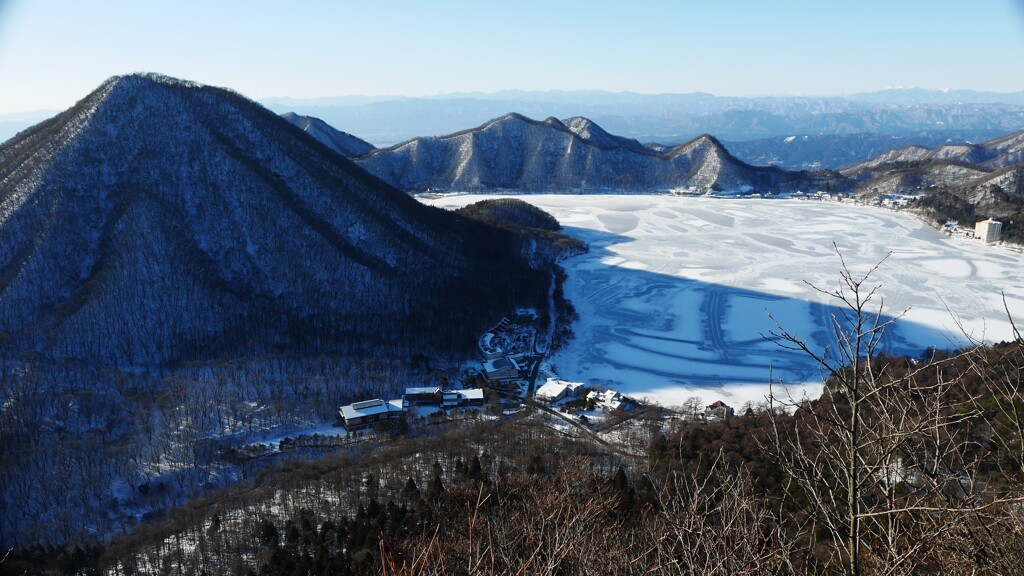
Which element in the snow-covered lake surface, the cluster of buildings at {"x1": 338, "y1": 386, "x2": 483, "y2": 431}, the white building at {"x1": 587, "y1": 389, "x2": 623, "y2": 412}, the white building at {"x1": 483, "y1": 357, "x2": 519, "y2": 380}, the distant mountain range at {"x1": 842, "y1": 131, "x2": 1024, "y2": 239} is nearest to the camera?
the cluster of buildings at {"x1": 338, "y1": 386, "x2": 483, "y2": 431}

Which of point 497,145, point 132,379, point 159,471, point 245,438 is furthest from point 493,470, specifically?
point 497,145

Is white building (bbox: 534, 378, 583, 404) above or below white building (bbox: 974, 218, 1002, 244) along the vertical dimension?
below

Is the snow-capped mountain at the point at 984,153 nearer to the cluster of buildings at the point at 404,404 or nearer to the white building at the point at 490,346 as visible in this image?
the white building at the point at 490,346

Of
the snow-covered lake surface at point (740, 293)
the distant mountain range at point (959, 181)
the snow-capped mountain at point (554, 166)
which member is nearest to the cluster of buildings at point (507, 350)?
the snow-covered lake surface at point (740, 293)

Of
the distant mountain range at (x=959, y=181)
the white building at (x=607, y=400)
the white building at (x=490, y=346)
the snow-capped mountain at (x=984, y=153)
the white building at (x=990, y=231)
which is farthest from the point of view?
the snow-capped mountain at (x=984, y=153)

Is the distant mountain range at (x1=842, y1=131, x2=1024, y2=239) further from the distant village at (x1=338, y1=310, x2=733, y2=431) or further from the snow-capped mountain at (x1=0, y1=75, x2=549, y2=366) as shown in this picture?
the snow-capped mountain at (x1=0, y1=75, x2=549, y2=366)

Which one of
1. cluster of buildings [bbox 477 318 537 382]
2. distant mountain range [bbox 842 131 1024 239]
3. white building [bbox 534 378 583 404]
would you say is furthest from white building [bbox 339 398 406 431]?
distant mountain range [bbox 842 131 1024 239]

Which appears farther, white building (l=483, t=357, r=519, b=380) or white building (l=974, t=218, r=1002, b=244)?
white building (l=974, t=218, r=1002, b=244)
